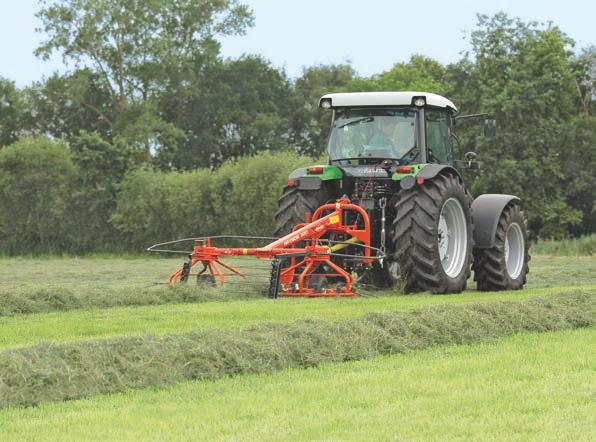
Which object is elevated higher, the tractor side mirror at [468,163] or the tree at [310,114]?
the tree at [310,114]

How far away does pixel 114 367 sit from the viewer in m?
7.04

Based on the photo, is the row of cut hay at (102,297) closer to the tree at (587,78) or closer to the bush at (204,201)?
the bush at (204,201)

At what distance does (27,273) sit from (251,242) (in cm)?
1094

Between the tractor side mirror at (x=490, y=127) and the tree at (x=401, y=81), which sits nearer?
the tractor side mirror at (x=490, y=127)

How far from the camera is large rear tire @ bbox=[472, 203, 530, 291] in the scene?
1485 centimetres

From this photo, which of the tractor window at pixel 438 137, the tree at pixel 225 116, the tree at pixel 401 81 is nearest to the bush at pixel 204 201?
the tractor window at pixel 438 137

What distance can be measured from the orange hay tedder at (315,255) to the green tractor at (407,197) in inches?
8.4

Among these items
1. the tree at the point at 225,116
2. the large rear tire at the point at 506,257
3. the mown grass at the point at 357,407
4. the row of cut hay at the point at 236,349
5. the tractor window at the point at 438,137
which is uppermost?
the tree at the point at 225,116

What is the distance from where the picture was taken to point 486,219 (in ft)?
48.7

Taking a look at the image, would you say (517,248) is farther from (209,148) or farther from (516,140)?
(209,148)

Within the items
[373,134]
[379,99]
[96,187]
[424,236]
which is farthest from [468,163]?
[96,187]

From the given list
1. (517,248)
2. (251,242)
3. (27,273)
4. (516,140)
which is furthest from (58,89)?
(517,248)

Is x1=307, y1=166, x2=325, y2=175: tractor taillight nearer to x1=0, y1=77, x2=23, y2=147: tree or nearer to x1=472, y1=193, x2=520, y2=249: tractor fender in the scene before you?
x1=472, y1=193, x2=520, y2=249: tractor fender

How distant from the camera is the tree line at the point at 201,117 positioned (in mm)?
36562
